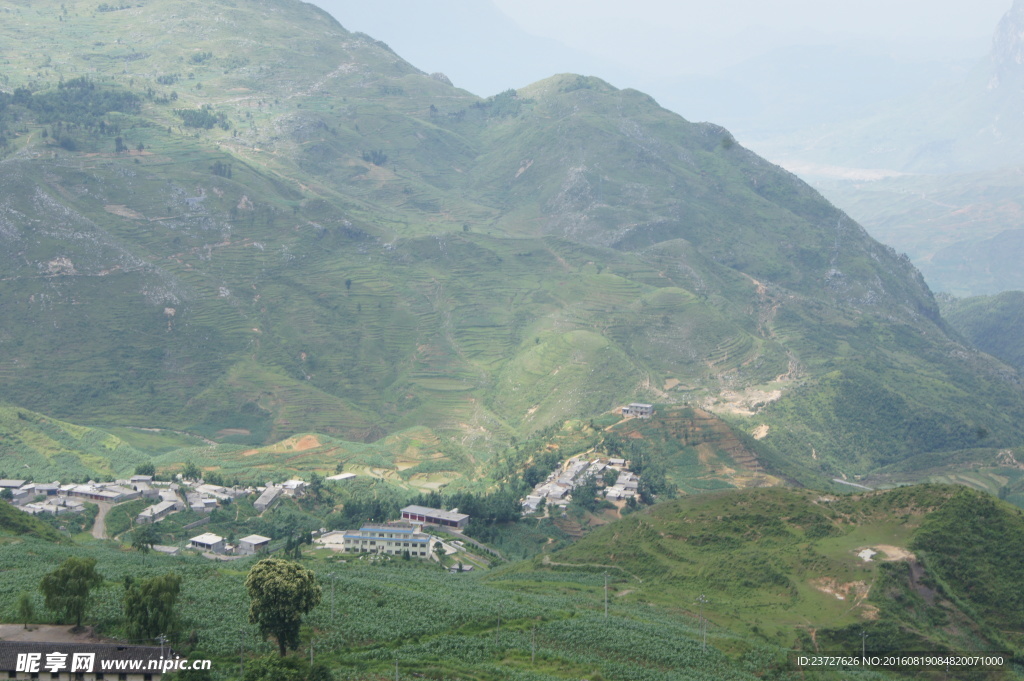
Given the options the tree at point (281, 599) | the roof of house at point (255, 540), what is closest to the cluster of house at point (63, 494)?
the roof of house at point (255, 540)

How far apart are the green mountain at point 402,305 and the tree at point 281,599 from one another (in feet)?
213

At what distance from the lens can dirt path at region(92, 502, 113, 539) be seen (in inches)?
3187

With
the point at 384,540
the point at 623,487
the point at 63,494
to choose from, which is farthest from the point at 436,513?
the point at 63,494

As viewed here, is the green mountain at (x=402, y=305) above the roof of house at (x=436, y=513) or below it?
above

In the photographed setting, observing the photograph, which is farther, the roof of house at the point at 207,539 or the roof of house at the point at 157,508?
the roof of house at the point at 157,508

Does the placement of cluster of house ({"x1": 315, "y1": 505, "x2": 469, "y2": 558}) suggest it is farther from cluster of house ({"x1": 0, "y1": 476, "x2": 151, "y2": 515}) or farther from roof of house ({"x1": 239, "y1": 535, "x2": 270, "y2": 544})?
cluster of house ({"x1": 0, "y1": 476, "x2": 151, "y2": 515})

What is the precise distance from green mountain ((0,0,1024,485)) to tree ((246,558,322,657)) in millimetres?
65054

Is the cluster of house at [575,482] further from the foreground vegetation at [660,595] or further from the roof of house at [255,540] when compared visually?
the roof of house at [255,540]

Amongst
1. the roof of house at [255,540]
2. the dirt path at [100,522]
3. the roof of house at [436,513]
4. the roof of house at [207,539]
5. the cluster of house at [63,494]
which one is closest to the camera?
the roof of house at [207,539]

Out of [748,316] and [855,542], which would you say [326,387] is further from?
[855,542]

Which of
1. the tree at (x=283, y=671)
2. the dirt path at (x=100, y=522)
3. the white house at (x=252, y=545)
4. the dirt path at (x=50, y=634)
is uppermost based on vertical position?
the dirt path at (x=100, y=522)

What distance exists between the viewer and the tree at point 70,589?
147ft

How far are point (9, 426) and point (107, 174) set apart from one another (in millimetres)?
56868

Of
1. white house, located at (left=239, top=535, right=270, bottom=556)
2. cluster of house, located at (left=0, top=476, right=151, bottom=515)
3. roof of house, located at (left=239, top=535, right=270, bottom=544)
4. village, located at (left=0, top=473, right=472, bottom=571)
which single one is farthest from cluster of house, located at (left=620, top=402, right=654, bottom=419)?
cluster of house, located at (left=0, top=476, right=151, bottom=515)
